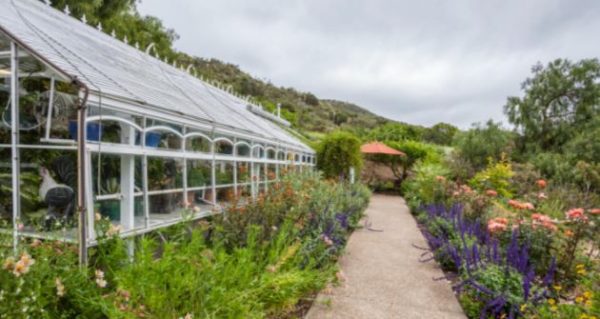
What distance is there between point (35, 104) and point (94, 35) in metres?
2.93

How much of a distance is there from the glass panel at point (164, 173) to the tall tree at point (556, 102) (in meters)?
18.3

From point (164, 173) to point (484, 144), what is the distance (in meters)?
15.6

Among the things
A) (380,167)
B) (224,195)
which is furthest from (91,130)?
(380,167)

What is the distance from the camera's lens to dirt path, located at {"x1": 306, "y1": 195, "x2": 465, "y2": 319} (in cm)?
310

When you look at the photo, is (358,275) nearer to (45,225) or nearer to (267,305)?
(267,305)

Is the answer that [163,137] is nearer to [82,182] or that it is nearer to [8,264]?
[82,182]

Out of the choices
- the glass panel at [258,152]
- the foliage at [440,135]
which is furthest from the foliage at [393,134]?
the glass panel at [258,152]

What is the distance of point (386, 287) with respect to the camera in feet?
12.2

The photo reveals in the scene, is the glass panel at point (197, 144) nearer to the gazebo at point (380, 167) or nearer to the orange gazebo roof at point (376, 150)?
the orange gazebo roof at point (376, 150)

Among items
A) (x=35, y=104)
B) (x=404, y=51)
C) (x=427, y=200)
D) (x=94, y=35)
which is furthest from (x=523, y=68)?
(x=35, y=104)

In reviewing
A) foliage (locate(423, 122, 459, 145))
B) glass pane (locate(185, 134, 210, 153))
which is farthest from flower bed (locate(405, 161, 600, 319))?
foliage (locate(423, 122, 459, 145))

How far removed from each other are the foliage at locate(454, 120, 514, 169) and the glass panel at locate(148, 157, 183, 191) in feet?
48.8

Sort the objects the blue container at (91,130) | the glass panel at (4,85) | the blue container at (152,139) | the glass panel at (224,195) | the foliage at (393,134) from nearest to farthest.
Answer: the blue container at (91,130) < the glass panel at (4,85) < the blue container at (152,139) < the glass panel at (224,195) < the foliage at (393,134)

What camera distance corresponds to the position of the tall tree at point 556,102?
15.8 m
